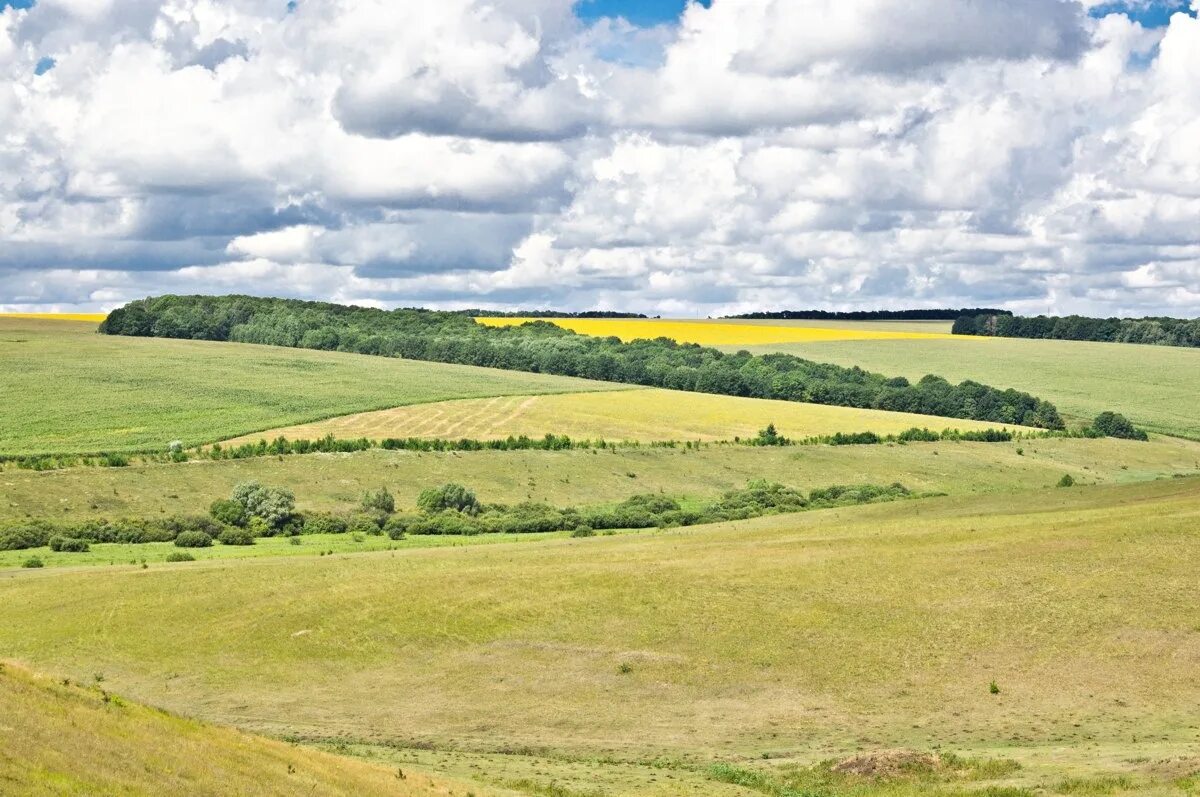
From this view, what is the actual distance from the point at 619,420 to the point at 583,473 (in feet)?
89.2

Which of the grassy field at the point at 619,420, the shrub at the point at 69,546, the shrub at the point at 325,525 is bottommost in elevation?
the shrub at the point at 325,525

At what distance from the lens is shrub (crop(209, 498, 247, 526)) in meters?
99.6

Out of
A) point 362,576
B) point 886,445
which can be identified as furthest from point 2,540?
point 886,445

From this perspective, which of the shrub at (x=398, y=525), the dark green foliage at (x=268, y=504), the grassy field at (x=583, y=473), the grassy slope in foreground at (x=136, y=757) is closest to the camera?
the grassy slope in foreground at (x=136, y=757)

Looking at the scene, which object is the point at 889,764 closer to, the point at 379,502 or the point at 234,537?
the point at 234,537

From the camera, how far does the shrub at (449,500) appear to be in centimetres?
10825

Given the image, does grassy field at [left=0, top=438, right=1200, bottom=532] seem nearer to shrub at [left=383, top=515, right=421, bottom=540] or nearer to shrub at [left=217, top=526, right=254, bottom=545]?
shrub at [left=383, top=515, right=421, bottom=540]

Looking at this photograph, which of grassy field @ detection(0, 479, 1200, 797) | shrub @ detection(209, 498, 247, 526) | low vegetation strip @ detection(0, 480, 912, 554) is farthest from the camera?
shrub @ detection(209, 498, 247, 526)

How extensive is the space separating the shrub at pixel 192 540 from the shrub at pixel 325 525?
10339mm

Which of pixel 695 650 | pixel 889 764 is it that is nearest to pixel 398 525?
pixel 695 650

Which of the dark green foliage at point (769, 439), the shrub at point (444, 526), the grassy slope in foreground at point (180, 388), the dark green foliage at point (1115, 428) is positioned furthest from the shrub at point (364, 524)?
the dark green foliage at point (1115, 428)

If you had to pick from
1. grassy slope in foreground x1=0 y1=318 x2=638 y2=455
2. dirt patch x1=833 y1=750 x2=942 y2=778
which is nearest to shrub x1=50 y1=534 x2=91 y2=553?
grassy slope in foreground x1=0 y1=318 x2=638 y2=455

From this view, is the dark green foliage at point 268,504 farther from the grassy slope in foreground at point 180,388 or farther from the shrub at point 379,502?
the grassy slope in foreground at point 180,388

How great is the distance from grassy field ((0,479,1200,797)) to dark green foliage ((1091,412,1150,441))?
80709mm
